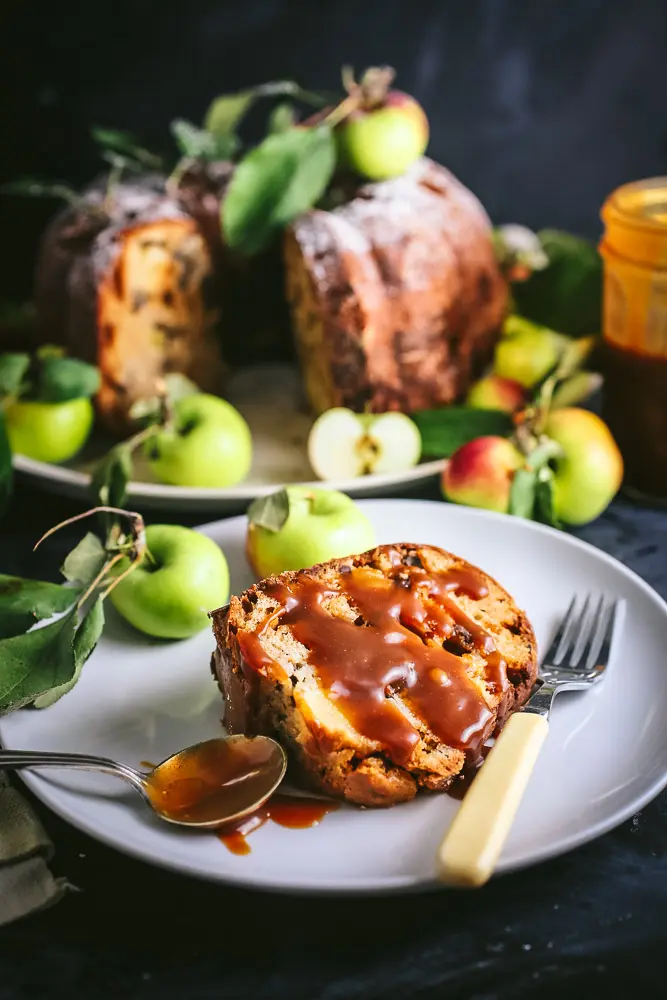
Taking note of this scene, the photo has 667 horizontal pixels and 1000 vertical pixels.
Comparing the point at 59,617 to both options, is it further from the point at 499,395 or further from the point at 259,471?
the point at 499,395

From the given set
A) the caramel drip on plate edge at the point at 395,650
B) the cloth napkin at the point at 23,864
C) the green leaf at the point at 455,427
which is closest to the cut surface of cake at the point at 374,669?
the caramel drip on plate edge at the point at 395,650

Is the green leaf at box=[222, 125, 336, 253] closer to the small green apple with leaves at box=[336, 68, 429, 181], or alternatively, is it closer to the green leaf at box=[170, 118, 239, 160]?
the small green apple with leaves at box=[336, 68, 429, 181]

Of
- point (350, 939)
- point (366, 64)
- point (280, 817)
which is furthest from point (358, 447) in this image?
point (366, 64)

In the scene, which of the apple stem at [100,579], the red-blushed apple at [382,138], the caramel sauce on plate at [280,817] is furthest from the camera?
the red-blushed apple at [382,138]

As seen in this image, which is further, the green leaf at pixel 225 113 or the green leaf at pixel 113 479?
the green leaf at pixel 225 113

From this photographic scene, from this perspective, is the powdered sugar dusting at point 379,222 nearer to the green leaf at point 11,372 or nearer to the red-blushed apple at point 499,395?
the red-blushed apple at point 499,395

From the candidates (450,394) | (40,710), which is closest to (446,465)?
(450,394)
